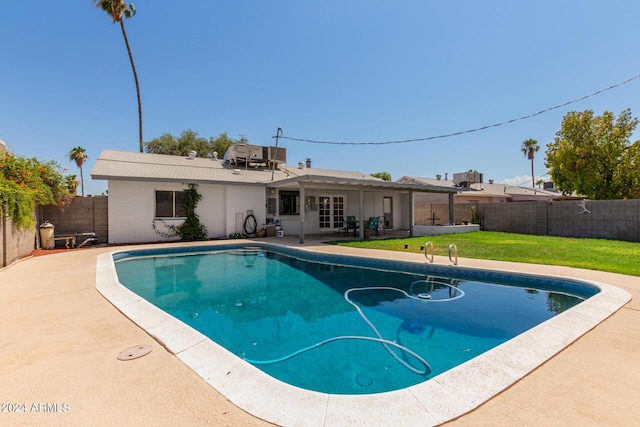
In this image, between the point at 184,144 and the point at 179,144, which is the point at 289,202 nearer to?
the point at 184,144

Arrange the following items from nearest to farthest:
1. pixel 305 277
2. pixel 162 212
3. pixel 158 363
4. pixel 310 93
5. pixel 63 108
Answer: pixel 158 363 < pixel 305 277 < pixel 162 212 < pixel 63 108 < pixel 310 93

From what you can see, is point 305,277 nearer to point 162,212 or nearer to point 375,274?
point 375,274

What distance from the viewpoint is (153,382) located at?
2162 mm

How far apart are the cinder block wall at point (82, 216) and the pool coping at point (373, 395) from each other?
968 centimetres

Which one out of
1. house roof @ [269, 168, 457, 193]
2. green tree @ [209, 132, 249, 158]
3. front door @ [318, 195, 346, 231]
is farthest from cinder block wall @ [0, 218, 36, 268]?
green tree @ [209, 132, 249, 158]

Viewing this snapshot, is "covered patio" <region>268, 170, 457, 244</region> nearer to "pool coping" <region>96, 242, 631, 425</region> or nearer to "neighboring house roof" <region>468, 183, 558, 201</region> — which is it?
"pool coping" <region>96, 242, 631, 425</region>

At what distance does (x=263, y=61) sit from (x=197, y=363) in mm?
15350

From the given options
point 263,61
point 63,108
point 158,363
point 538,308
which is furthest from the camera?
point 63,108

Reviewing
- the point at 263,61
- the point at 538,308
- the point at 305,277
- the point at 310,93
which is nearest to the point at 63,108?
the point at 263,61

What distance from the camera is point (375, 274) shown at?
24.1ft

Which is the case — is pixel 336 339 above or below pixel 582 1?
below

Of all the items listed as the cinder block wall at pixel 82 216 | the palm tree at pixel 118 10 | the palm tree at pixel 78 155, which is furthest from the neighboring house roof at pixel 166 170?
the palm tree at pixel 78 155

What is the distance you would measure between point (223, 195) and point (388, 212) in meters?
10.1

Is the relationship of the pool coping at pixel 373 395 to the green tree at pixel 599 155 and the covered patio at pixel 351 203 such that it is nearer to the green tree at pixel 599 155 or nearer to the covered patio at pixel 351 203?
the covered patio at pixel 351 203
